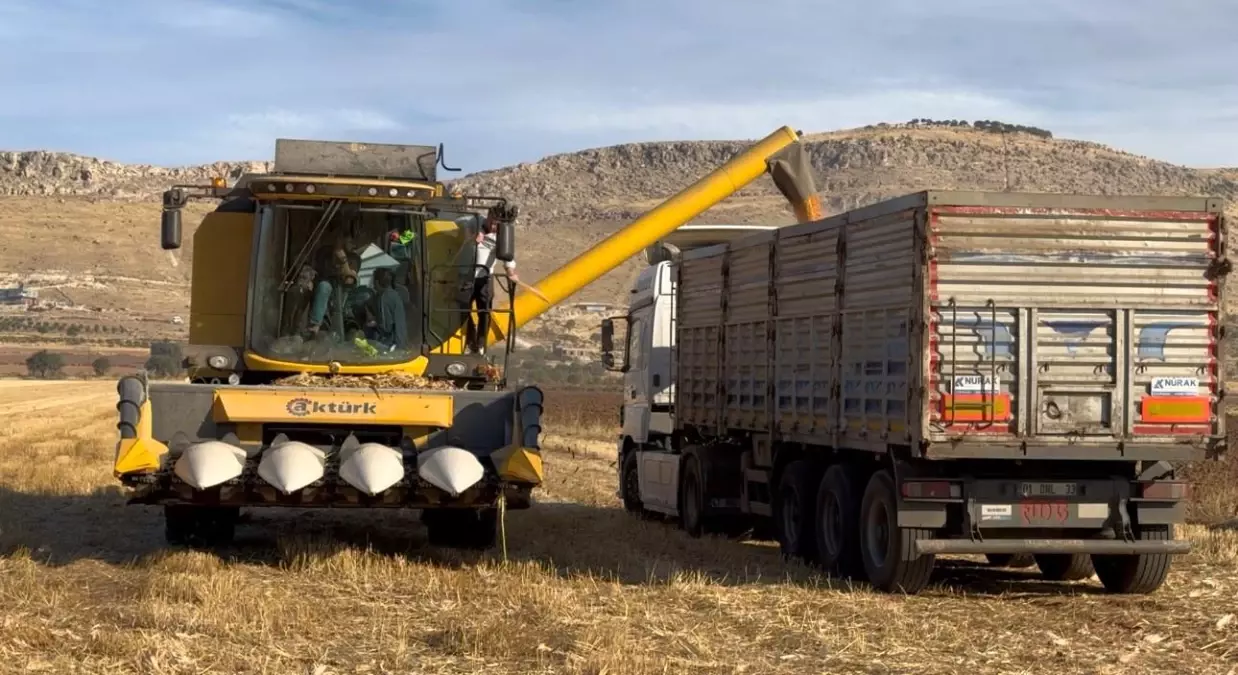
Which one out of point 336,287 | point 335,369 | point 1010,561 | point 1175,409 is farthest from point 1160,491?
point 336,287

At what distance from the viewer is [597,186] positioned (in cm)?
15875

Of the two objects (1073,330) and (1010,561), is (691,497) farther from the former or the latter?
(1073,330)

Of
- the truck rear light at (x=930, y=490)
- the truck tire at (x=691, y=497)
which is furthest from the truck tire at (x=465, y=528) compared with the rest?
the truck rear light at (x=930, y=490)

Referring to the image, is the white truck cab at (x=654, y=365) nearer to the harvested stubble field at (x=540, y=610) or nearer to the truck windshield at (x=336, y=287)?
the harvested stubble field at (x=540, y=610)

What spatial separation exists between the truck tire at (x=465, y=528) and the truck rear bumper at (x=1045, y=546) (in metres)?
4.01

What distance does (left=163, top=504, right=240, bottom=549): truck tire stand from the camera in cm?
1464

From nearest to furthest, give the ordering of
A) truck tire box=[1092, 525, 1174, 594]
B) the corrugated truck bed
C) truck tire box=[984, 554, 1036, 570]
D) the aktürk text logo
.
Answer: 1. the corrugated truck bed
2. truck tire box=[1092, 525, 1174, 594]
3. the aktürk text logo
4. truck tire box=[984, 554, 1036, 570]

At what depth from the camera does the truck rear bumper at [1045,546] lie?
12.7 m

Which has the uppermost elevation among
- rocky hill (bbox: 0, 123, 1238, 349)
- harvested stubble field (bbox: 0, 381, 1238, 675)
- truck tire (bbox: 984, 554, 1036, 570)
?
rocky hill (bbox: 0, 123, 1238, 349)

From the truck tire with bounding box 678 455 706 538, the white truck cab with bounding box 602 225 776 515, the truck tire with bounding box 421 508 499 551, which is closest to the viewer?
the truck tire with bounding box 421 508 499 551

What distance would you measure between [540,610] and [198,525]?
4.64 m

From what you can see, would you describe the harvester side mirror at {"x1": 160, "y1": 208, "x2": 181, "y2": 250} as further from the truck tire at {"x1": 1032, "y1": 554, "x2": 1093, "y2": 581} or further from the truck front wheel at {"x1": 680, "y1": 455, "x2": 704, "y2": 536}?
the truck tire at {"x1": 1032, "y1": 554, "x2": 1093, "y2": 581}

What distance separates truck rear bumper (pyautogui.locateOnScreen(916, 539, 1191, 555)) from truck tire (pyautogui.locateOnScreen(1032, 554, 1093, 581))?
1.77 meters

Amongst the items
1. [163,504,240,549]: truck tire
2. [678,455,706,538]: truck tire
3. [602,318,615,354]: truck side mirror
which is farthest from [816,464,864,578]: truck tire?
[602,318,615,354]: truck side mirror
